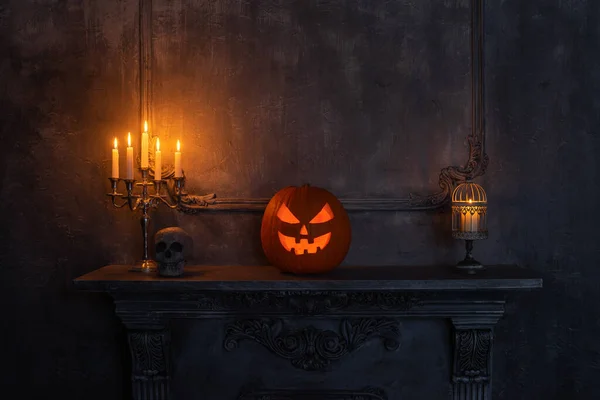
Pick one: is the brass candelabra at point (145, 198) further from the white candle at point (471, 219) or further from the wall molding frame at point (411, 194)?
the white candle at point (471, 219)

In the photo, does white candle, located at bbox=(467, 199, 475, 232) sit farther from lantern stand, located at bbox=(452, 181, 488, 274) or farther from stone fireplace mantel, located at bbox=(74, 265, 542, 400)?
stone fireplace mantel, located at bbox=(74, 265, 542, 400)

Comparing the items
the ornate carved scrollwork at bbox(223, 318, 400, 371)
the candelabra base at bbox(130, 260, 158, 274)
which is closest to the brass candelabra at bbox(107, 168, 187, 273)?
the candelabra base at bbox(130, 260, 158, 274)

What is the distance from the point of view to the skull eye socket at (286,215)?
259cm

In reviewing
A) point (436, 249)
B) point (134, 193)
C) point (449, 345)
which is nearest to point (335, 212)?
point (436, 249)

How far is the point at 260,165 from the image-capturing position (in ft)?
9.70

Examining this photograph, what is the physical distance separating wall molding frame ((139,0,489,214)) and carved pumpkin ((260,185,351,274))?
1.03 feet

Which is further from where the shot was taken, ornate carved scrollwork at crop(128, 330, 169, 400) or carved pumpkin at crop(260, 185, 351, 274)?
ornate carved scrollwork at crop(128, 330, 169, 400)

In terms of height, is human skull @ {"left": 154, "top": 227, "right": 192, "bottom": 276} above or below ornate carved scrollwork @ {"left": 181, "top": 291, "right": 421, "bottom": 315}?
above

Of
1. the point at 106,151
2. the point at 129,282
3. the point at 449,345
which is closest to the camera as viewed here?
the point at 129,282

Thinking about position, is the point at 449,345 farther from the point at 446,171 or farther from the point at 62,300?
the point at 62,300

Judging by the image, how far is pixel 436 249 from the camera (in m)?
2.96

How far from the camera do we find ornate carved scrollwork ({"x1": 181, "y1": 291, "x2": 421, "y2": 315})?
2629 mm

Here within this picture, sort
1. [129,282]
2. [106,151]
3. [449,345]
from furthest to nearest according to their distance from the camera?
[106,151] < [449,345] < [129,282]

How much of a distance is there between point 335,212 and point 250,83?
32.2 inches
